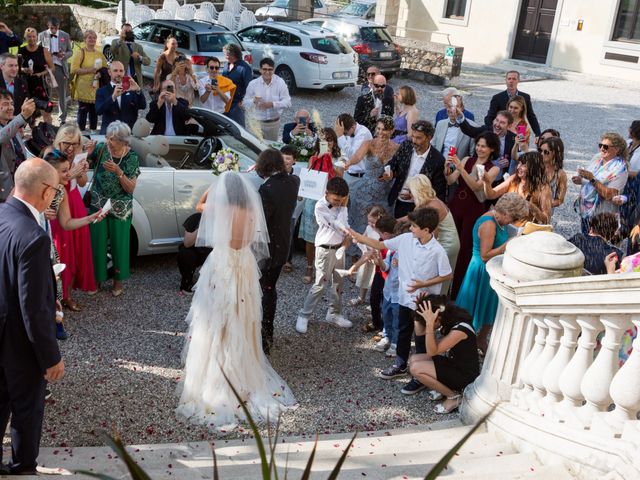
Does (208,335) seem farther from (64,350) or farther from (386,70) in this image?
(386,70)

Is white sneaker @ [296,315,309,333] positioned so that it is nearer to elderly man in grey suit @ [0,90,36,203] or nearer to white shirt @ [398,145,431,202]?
white shirt @ [398,145,431,202]

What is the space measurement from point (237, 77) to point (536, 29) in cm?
1820

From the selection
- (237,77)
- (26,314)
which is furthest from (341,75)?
(26,314)

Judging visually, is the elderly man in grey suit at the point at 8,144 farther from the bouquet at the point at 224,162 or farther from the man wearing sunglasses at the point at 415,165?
the man wearing sunglasses at the point at 415,165

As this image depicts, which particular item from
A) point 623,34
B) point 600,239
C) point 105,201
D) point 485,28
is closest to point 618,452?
point 600,239

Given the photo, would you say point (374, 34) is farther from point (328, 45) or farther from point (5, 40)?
point (5, 40)

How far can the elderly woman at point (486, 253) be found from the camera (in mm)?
6262

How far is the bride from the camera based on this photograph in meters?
5.50

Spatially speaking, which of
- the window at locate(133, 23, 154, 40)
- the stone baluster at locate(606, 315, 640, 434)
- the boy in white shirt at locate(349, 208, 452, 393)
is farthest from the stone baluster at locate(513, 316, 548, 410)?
the window at locate(133, 23, 154, 40)

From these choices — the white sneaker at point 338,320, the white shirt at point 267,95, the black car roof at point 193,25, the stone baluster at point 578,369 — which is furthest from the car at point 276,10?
the stone baluster at point 578,369

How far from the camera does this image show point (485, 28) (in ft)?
89.8

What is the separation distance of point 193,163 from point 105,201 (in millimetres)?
1593

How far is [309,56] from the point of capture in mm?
17484

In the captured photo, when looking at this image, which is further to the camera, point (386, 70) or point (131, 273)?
point (386, 70)
